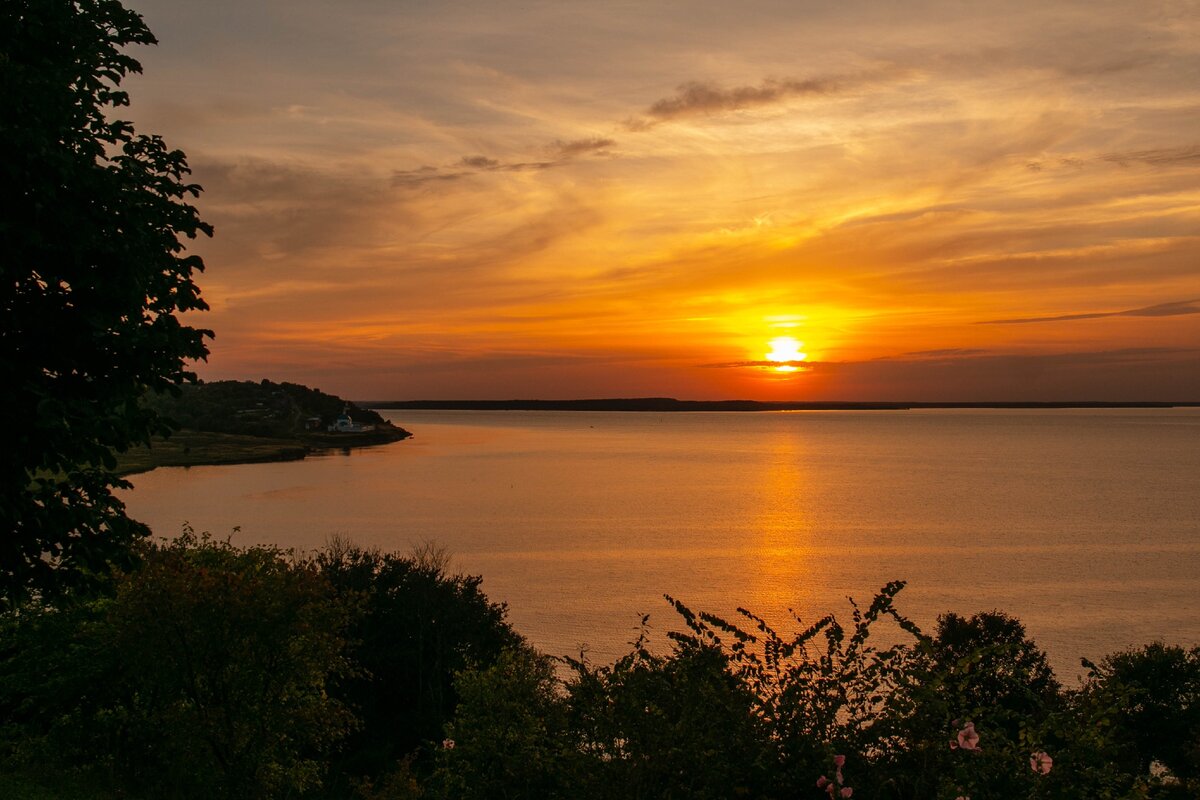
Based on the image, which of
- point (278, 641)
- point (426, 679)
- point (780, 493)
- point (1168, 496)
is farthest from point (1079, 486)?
point (278, 641)

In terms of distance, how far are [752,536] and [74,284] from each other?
97.1 metres

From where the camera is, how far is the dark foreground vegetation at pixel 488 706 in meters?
10.9

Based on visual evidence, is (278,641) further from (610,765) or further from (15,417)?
(610,765)

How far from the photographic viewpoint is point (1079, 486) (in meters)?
161

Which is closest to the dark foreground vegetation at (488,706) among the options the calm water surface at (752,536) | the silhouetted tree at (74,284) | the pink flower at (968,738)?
the pink flower at (968,738)

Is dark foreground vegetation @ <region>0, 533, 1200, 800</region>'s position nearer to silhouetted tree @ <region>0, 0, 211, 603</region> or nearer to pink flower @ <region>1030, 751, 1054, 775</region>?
pink flower @ <region>1030, 751, 1054, 775</region>

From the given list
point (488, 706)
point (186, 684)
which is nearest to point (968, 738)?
point (488, 706)

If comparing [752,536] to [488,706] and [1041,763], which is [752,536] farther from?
[1041,763]

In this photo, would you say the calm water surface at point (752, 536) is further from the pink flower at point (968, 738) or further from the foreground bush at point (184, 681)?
the pink flower at point (968, 738)

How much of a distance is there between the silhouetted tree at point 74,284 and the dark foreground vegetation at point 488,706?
16.4 feet

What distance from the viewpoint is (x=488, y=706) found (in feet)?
72.8

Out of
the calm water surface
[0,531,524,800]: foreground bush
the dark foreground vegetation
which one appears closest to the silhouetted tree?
the dark foreground vegetation

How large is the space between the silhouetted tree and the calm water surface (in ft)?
129

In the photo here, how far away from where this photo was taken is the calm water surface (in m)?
67.1
